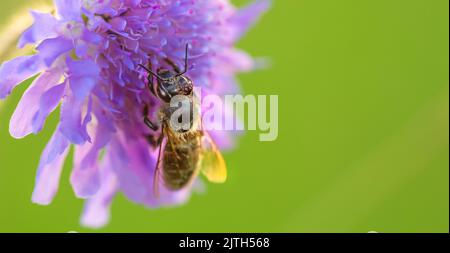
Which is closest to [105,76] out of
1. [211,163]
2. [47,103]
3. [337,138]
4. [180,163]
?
[47,103]

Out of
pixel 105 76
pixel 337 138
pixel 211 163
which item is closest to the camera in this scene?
pixel 105 76

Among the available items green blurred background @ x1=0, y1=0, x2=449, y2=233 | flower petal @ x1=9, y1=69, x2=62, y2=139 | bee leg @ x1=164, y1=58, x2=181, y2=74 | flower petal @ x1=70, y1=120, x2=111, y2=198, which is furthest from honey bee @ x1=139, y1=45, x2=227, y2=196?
green blurred background @ x1=0, y1=0, x2=449, y2=233

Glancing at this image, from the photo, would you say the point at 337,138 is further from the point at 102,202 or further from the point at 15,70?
the point at 15,70

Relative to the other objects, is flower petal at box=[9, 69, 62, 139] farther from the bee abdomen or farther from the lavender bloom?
the bee abdomen

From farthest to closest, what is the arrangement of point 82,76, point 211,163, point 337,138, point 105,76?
1. point 337,138
2. point 211,163
3. point 105,76
4. point 82,76
